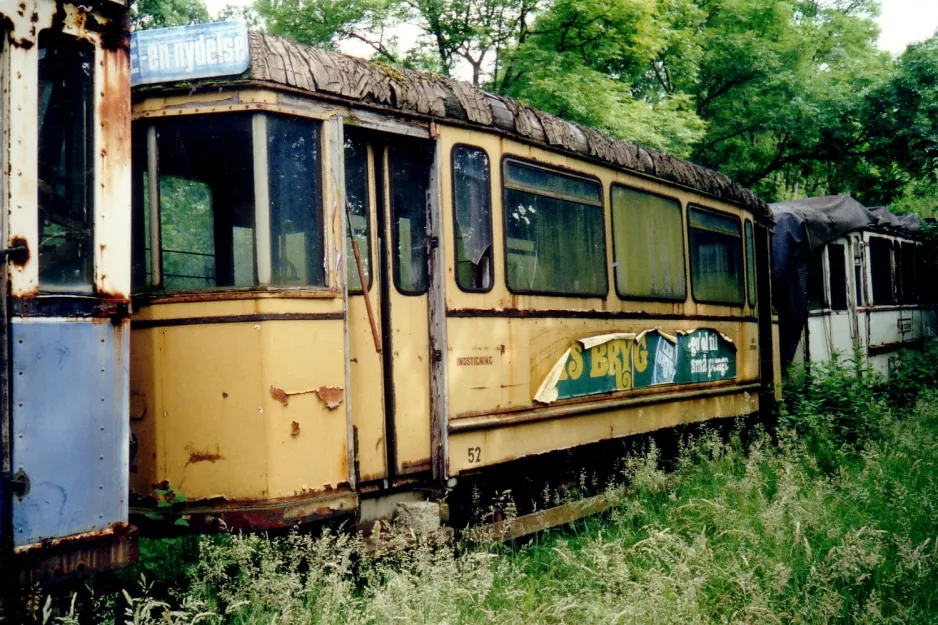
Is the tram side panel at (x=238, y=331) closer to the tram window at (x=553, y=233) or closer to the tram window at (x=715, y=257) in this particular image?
the tram window at (x=553, y=233)

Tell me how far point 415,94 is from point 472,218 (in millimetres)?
873

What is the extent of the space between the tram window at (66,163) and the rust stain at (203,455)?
105 cm

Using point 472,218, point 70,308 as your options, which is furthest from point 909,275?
point 70,308

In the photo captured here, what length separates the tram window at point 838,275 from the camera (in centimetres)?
1326

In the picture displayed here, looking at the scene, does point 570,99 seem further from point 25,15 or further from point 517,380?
point 25,15

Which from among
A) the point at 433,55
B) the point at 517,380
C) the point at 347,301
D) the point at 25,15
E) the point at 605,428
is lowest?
the point at 605,428

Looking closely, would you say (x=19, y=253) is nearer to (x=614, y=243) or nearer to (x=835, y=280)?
(x=614, y=243)

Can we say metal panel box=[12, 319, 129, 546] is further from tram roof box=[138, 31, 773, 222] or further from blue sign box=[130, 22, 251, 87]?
tram roof box=[138, 31, 773, 222]

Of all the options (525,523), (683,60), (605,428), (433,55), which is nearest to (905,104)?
(683,60)

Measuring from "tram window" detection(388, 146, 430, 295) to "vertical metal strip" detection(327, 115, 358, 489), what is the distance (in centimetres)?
47

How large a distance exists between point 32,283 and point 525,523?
11.7 feet

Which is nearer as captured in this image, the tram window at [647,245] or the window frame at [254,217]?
the window frame at [254,217]

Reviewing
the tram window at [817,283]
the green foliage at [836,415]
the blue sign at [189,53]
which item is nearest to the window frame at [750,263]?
the green foliage at [836,415]

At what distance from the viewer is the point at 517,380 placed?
5867 millimetres
